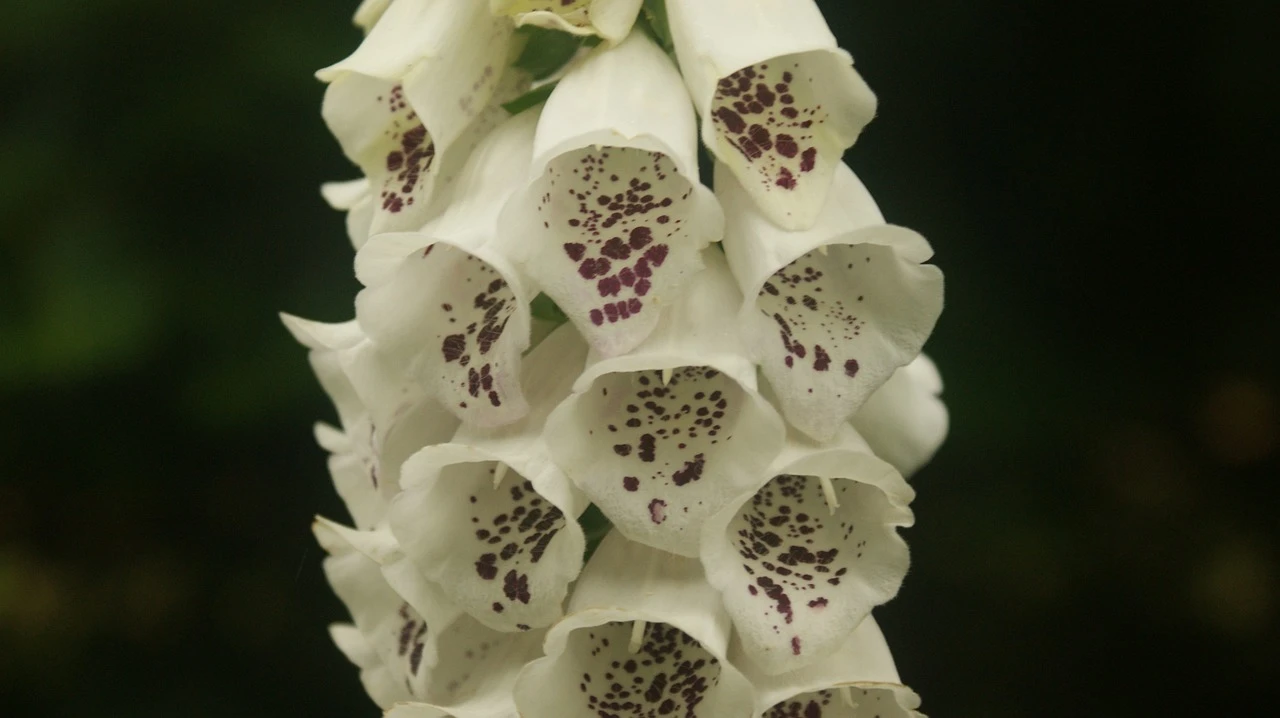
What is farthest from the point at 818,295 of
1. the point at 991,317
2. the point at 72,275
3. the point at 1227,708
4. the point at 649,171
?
the point at 1227,708

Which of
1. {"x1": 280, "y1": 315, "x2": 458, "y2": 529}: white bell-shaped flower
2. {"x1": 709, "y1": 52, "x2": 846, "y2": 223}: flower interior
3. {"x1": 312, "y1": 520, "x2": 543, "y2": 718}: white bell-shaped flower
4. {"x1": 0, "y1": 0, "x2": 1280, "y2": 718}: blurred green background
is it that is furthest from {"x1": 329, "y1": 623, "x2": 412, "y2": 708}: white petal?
{"x1": 0, "y1": 0, "x2": 1280, "y2": 718}: blurred green background

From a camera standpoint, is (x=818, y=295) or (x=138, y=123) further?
(x=138, y=123)

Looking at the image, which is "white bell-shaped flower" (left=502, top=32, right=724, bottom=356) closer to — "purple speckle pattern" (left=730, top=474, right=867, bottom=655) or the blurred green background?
"purple speckle pattern" (left=730, top=474, right=867, bottom=655)

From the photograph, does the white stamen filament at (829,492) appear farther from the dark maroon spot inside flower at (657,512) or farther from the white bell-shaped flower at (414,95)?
the white bell-shaped flower at (414,95)

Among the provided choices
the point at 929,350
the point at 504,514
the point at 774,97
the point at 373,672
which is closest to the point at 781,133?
the point at 774,97

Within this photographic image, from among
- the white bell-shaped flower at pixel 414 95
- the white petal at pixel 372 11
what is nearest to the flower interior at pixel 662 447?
the white bell-shaped flower at pixel 414 95

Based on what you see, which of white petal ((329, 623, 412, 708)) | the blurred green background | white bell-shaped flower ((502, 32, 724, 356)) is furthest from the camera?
the blurred green background

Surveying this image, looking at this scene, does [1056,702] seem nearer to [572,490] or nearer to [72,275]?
[572,490]

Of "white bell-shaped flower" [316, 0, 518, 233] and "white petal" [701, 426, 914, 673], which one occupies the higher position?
"white bell-shaped flower" [316, 0, 518, 233]
